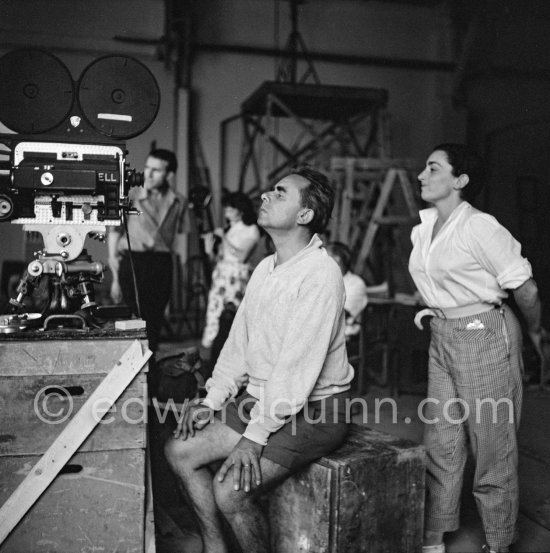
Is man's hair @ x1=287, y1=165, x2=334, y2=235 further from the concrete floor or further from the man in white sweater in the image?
the concrete floor

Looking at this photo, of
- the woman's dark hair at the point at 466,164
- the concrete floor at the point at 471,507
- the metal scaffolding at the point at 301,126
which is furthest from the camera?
the metal scaffolding at the point at 301,126

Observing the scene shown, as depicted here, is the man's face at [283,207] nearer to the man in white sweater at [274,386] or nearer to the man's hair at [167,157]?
the man in white sweater at [274,386]

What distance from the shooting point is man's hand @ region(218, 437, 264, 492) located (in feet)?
7.36

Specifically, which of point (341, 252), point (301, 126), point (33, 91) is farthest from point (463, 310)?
point (301, 126)

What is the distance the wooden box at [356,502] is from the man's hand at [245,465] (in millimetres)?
220

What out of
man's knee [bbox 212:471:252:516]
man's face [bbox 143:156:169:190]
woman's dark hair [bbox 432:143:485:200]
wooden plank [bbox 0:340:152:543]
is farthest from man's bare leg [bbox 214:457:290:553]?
man's face [bbox 143:156:169:190]

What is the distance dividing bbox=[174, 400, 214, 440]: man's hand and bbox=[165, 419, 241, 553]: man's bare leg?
0.08 feet

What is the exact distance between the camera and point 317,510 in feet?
7.67

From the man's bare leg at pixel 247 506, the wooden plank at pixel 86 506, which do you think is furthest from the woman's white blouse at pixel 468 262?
the wooden plank at pixel 86 506

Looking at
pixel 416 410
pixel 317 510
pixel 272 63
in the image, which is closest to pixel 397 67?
pixel 272 63

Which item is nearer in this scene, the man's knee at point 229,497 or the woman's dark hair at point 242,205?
the man's knee at point 229,497

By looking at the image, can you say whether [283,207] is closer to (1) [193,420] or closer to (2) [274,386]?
(2) [274,386]

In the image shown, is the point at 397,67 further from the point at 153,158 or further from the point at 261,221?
the point at 261,221

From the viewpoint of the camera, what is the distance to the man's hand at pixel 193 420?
2506 millimetres
